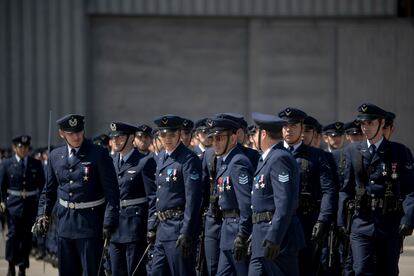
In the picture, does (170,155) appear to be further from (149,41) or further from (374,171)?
(149,41)

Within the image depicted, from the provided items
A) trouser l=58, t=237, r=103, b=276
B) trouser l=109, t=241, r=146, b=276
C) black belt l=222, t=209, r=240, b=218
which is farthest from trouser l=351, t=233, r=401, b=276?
trouser l=58, t=237, r=103, b=276

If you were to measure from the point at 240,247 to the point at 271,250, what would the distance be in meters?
0.66

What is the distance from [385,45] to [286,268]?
13.8 m

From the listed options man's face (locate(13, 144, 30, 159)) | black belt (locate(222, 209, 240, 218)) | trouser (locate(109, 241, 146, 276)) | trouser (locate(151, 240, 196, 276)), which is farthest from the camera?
man's face (locate(13, 144, 30, 159))

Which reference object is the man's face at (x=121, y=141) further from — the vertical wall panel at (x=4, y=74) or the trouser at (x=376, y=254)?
the vertical wall panel at (x=4, y=74)

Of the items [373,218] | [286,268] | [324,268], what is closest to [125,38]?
[324,268]

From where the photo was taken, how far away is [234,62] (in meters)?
20.7

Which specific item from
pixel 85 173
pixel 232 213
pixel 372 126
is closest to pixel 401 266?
pixel 372 126

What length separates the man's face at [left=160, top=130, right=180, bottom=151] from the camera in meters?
9.06

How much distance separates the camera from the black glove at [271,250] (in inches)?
283

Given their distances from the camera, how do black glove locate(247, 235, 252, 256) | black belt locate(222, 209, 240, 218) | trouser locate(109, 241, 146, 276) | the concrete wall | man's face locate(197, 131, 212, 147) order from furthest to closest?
the concrete wall → man's face locate(197, 131, 212, 147) → trouser locate(109, 241, 146, 276) → black belt locate(222, 209, 240, 218) → black glove locate(247, 235, 252, 256)

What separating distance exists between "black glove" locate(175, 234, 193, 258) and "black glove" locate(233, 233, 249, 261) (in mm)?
761

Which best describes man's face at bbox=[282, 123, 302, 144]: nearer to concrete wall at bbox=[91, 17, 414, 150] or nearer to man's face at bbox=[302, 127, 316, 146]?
man's face at bbox=[302, 127, 316, 146]

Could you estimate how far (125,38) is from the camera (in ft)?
67.0
